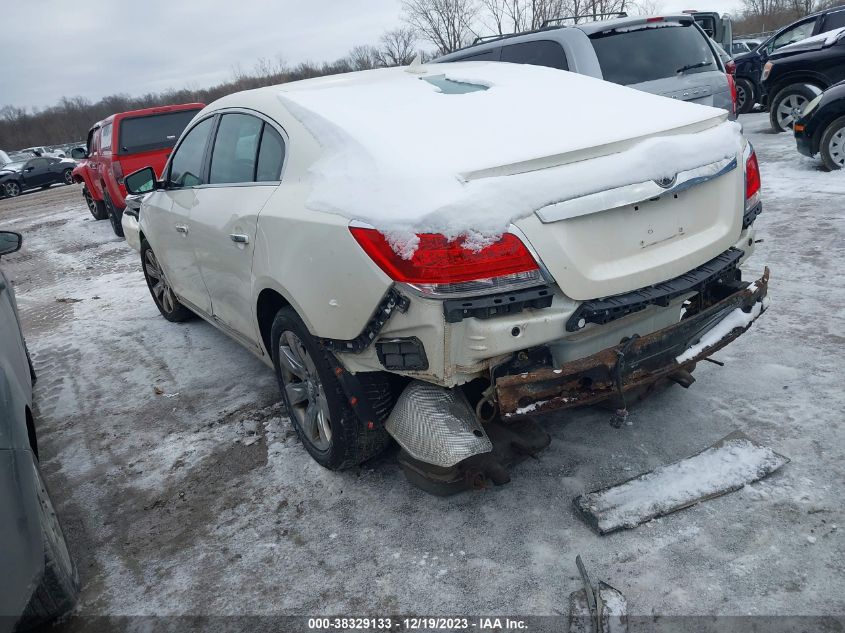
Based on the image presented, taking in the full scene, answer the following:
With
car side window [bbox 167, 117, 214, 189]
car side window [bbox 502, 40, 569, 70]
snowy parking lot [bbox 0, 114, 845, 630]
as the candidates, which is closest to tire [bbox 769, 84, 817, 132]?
car side window [bbox 502, 40, 569, 70]

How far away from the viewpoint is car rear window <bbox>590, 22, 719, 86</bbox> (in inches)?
227

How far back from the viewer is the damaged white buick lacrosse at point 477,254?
2146mm

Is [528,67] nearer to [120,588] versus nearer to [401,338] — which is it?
[401,338]

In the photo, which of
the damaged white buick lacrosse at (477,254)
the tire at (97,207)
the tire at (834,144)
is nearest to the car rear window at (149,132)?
the tire at (97,207)

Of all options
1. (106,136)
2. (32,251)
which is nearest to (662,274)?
(106,136)

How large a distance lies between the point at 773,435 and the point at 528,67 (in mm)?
2354

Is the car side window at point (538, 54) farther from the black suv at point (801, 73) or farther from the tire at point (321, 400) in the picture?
the black suv at point (801, 73)

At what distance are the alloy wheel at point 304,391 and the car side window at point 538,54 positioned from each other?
4064 millimetres

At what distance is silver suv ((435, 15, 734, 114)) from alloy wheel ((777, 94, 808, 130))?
465 centimetres

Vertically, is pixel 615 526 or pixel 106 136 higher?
pixel 106 136

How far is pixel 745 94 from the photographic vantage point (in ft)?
43.4

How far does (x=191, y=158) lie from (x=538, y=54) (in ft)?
11.8

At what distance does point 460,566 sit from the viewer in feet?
7.84

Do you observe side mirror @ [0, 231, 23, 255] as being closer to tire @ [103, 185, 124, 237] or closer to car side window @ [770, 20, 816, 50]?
tire @ [103, 185, 124, 237]
